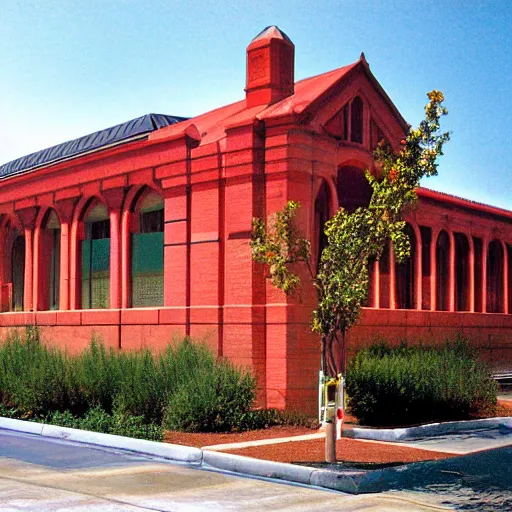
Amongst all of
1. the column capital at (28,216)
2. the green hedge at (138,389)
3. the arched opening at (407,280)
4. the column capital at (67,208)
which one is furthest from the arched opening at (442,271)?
the column capital at (28,216)

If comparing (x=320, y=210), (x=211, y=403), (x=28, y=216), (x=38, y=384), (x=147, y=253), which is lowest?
(x=211, y=403)

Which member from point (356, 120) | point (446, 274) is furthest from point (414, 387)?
point (446, 274)

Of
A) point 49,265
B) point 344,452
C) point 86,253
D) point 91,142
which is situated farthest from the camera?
point 91,142

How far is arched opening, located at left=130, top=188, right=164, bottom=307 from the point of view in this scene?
63.1 ft

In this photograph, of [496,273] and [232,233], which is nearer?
[232,233]

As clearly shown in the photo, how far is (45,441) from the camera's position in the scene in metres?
13.9

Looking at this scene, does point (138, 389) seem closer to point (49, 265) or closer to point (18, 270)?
point (49, 265)

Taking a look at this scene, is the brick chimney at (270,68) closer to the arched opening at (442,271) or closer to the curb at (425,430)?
the curb at (425,430)

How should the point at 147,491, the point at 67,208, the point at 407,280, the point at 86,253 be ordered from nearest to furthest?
the point at 147,491, the point at 67,208, the point at 86,253, the point at 407,280

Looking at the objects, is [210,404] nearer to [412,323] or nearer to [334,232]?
[334,232]

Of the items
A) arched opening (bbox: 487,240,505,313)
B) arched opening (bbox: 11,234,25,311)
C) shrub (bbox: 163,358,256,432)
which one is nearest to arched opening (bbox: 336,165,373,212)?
shrub (bbox: 163,358,256,432)

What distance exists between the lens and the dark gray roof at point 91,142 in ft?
72.7

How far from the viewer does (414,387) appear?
15.6 metres

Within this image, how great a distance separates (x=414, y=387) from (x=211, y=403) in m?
3.80
